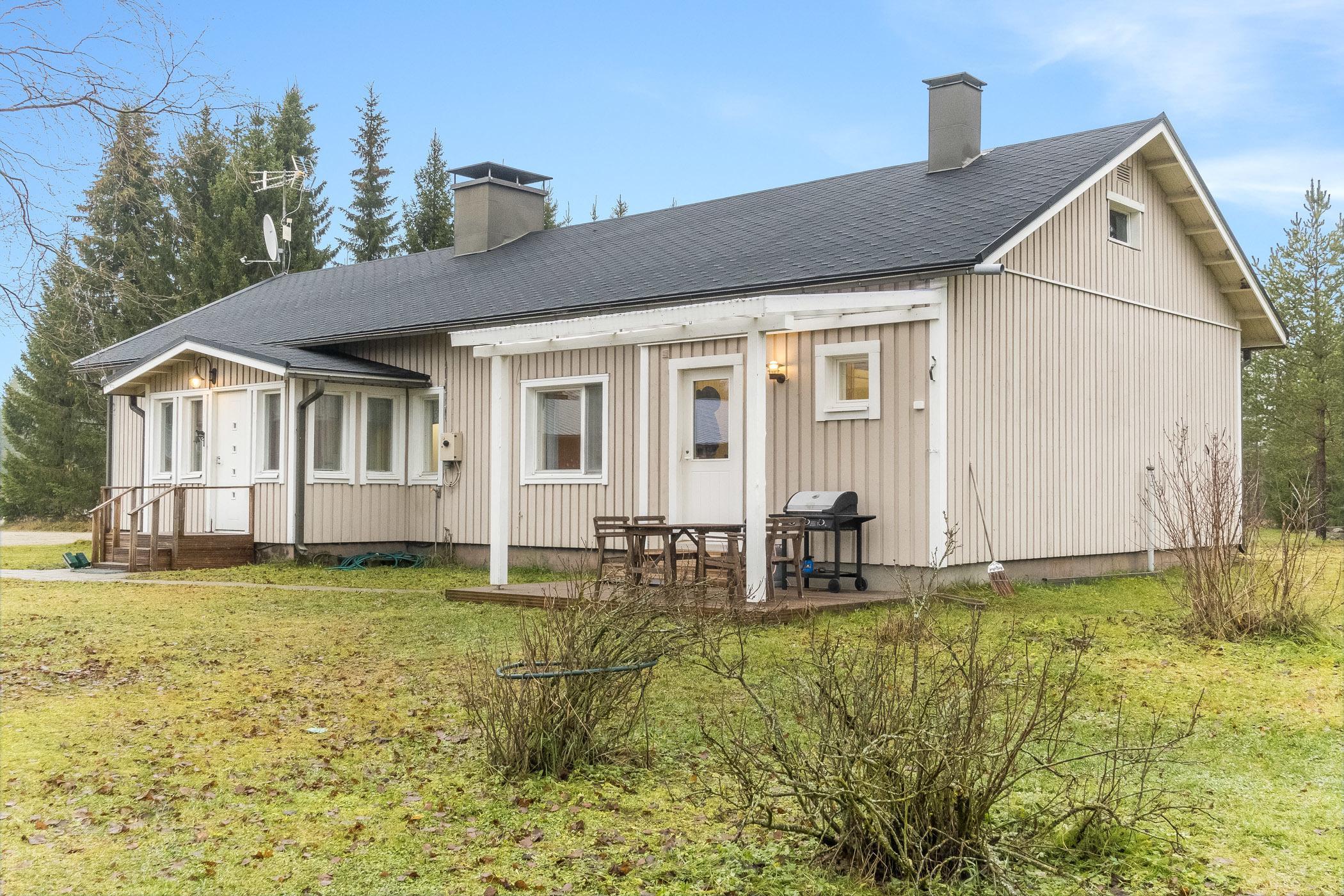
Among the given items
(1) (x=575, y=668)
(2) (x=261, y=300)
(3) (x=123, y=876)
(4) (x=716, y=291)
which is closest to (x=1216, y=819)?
(1) (x=575, y=668)

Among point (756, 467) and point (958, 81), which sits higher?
point (958, 81)

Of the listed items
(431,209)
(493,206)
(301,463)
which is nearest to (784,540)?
(301,463)

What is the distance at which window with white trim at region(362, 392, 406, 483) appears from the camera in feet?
54.1

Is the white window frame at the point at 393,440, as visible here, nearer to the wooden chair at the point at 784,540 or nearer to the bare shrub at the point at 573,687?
the wooden chair at the point at 784,540

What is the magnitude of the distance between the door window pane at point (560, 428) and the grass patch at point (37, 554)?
7.02 meters

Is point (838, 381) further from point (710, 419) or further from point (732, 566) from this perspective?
point (732, 566)

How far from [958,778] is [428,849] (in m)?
1.89

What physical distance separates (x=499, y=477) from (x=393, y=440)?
5349 mm

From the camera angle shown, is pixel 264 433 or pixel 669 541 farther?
pixel 264 433

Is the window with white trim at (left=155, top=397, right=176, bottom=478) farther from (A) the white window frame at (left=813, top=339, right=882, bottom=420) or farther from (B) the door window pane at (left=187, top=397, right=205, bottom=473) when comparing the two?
(A) the white window frame at (left=813, top=339, right=882, bottom=420)

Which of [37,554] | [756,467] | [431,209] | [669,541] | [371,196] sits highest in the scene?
[371,196]

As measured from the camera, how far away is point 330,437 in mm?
16188

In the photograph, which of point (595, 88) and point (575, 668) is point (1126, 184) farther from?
point (595, 88)

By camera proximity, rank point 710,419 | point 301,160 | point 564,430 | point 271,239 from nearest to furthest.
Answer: point 710,419 < point 564,430 < point 271,239 < point 301,160
